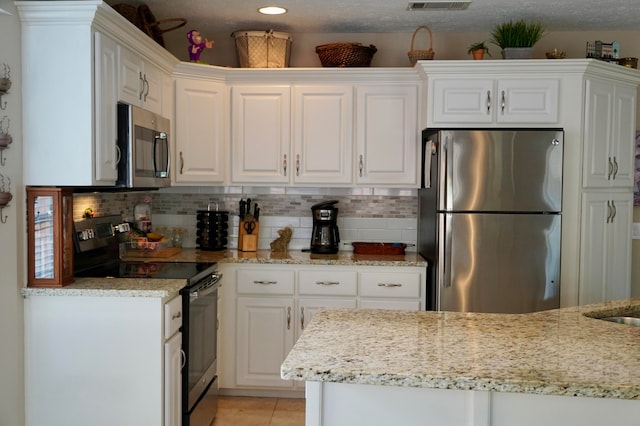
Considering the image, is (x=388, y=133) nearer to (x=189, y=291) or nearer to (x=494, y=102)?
(x=494, y=102)

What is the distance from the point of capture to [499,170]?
383 cm

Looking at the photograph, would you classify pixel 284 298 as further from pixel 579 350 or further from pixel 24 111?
pixel 579 350

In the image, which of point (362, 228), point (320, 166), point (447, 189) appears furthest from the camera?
point (362, 228)

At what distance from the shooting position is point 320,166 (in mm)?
4309

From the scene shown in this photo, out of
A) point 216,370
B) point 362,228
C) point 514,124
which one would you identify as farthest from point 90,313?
point 514,124

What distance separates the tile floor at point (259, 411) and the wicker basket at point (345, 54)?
2232 mm

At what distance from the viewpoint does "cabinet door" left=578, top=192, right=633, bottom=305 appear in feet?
13.3

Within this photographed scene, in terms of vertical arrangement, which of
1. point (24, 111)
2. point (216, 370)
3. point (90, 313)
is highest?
point (24, 111)

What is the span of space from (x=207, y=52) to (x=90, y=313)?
7.93ft

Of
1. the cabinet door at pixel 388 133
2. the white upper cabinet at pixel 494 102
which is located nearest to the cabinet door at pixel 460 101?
the white upper cabinet at pixel 494 102

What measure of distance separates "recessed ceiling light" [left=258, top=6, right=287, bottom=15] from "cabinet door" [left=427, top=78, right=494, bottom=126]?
1048mm

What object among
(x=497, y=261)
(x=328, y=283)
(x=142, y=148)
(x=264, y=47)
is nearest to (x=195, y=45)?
(x=264, y=47)

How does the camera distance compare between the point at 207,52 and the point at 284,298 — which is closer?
the point at 284,298

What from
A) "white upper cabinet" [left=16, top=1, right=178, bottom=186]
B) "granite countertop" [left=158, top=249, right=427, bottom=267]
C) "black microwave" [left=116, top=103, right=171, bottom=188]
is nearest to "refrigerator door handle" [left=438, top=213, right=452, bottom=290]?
"granite countertop" [left=158, top=249, right=427, bottom=267]
